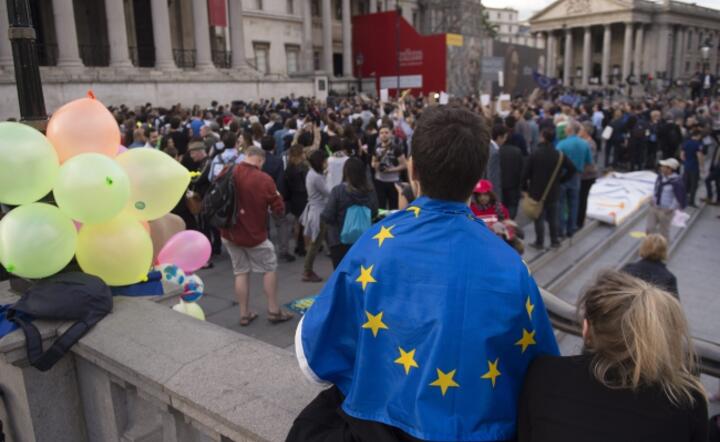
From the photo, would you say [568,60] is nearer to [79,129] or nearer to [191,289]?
[191,289]

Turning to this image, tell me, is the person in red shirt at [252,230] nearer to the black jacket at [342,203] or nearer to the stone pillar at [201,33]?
the black jacket at [342,203]

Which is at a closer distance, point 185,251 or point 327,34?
point 185,251

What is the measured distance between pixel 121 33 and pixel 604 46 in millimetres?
77087

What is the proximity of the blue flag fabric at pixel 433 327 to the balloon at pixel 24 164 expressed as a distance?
76.3 inches

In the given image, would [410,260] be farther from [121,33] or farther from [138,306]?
[121,33]

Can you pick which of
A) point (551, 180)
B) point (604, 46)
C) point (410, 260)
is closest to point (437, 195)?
point (410, 260)

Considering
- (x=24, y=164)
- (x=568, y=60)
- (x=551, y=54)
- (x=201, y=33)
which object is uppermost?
(x=551, y=54)

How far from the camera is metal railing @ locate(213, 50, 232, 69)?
34031 millimetres

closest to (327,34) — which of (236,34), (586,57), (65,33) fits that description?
(236,34)

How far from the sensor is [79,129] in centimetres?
312

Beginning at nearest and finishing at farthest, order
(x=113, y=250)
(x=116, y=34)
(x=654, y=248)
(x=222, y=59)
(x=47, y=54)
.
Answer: (x=113, y=250) → (x=654, y=248) → (x=116, y=34) → (x=47, y=54) → (x=222, y=59)

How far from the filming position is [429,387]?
4.93ft

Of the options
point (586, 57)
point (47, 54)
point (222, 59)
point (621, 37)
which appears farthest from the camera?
point (621, 37)

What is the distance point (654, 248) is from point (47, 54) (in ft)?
99.9
